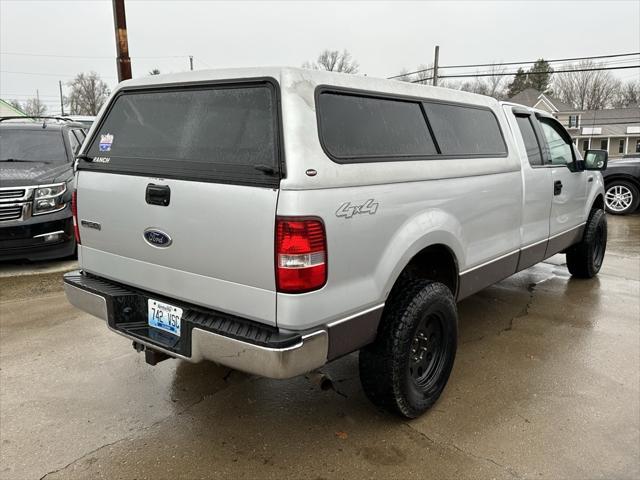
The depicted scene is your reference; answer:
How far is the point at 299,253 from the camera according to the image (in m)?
2.18

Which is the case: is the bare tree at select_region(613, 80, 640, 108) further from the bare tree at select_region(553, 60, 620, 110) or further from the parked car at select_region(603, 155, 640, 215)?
the parked car at select_region(603, 155, 640, 215)

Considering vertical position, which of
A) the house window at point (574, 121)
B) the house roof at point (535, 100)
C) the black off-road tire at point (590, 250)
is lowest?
the black off-road tire at point (590, 250)

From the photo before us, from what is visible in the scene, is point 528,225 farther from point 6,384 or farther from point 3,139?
point 3,139

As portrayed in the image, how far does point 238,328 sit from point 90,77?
77260 millimetres

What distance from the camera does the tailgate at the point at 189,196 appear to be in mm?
2266

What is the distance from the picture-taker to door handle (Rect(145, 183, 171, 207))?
250 centimetres

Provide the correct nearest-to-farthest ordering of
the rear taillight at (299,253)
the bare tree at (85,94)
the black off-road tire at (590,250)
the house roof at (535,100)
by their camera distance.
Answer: the rear taillight at (299,253), the black off-road tire at (590,250), the house roof at (535,100), the bare tree at (85,94)

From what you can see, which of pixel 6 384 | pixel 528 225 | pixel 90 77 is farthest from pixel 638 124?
pixel 90 77

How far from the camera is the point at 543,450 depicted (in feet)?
8.95

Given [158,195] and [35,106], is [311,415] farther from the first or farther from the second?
[35,106]

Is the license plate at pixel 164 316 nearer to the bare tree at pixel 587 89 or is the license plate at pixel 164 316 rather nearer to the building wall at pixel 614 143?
the building wall at pixel 614 143

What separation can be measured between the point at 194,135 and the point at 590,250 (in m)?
4.91

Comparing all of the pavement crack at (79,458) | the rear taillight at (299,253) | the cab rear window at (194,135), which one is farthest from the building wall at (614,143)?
the pavement crack at (79,458)

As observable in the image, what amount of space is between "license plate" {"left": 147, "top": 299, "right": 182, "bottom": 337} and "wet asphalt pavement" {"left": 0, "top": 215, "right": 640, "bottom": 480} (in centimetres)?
66
